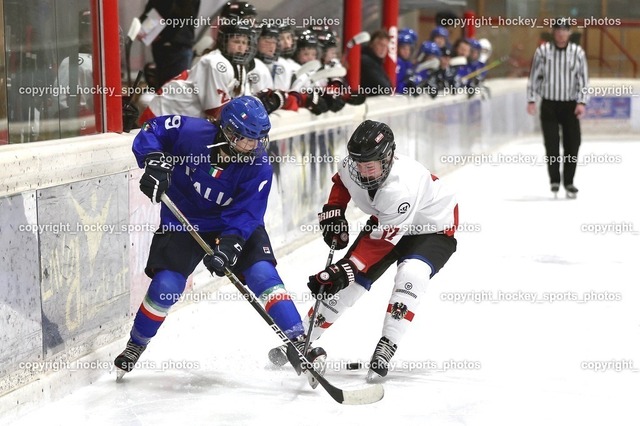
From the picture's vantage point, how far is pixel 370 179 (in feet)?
11.4

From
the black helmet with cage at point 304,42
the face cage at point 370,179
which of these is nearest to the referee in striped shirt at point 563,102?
the black helmet with cage at point 304,42

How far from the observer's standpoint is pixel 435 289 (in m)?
5.03

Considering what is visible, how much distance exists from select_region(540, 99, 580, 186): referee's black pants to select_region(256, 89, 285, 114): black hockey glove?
3384 mm

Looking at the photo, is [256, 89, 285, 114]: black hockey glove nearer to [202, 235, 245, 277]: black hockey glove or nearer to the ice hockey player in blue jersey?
the ice hockey player in blue jersey

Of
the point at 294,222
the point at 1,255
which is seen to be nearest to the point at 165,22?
the point at 294,222

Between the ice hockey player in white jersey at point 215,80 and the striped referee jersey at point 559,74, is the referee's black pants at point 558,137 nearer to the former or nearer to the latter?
the striped referee jersey at point 559,74

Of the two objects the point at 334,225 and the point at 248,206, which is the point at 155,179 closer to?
the point at 248,206

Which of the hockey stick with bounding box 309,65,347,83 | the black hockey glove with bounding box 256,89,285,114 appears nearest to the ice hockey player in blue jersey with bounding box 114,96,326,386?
the black hockey glove with bounding box 256,89,285,114

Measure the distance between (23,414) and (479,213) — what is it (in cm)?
483

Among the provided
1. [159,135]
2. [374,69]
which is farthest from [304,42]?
[159,135]

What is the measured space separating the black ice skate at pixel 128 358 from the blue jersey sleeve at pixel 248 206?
0.48 metres

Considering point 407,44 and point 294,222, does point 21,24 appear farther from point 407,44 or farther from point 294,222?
point 407,44

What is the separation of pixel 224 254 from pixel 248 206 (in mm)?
Result: 219

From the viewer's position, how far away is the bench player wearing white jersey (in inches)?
136
